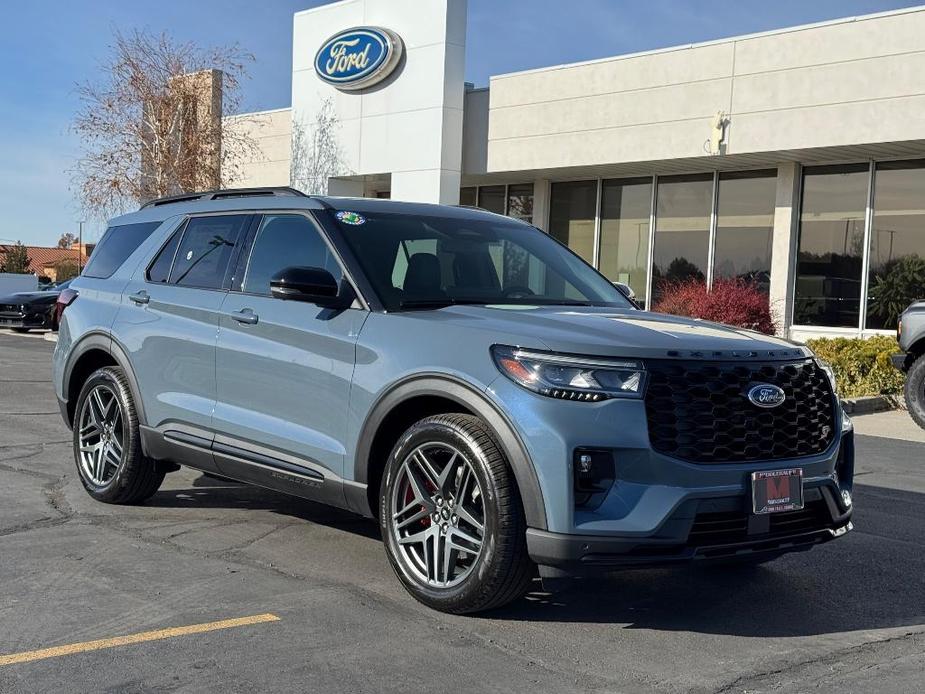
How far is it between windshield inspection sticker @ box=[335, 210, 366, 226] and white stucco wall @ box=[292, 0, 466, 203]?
17.8 meters

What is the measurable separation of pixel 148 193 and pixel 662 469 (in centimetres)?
2510

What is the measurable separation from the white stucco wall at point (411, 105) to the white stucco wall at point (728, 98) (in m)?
1.06

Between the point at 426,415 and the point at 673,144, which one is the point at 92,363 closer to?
the point at 426,415

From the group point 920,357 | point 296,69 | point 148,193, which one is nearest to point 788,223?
point 920,357

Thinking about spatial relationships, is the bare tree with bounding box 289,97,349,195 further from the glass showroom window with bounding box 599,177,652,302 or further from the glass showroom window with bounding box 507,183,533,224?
the glass showroom window with bounding box 599,177,652,302

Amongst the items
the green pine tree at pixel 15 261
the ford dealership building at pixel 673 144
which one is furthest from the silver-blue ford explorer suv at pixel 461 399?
the green pine tree at pixel 15 261

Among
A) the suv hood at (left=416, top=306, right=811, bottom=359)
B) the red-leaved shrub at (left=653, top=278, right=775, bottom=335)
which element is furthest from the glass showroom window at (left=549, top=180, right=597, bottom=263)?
the suv hood at (left=416, top=306, right=811, bottom=359)

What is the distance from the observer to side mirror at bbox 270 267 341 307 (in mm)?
5102

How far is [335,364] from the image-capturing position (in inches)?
202

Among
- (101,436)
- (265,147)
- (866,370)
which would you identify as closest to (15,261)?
(265,147)

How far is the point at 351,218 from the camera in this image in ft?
18.5

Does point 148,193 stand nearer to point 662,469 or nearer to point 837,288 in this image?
point 837,288

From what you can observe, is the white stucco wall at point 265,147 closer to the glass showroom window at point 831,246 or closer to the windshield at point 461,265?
the glass showroom window at point 831,246

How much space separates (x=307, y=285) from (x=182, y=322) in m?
1.41
